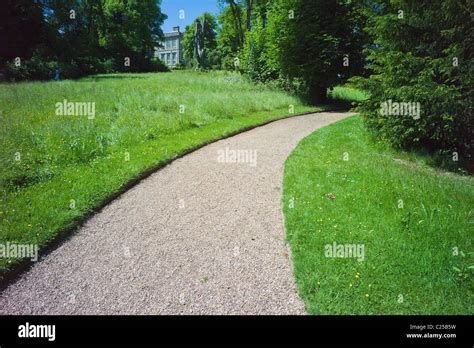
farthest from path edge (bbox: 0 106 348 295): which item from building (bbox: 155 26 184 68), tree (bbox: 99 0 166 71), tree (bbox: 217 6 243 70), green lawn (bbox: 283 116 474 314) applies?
building (bbox: 155 26 184 68)

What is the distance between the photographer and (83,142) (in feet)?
29.2

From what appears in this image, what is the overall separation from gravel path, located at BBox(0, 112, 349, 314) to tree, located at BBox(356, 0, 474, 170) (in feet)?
17.8

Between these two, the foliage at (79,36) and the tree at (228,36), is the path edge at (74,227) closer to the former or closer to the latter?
the foliage at (79,36)

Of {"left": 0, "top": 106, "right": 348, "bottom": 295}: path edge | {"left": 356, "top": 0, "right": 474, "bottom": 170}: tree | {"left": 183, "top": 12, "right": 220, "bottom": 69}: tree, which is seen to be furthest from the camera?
{"left": 183, "top": 12, "right": 220, "bottom": 69}: tree

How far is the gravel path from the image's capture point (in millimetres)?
3803

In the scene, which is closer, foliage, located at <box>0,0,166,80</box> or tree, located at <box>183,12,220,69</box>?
foliage, located at <box>0,0,166,80</box>

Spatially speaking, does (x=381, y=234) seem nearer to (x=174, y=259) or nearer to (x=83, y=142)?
(x=174, y=259)

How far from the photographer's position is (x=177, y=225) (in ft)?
18.7

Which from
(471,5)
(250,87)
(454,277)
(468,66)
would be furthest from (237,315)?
(250,87)

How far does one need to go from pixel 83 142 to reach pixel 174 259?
605 centimetres

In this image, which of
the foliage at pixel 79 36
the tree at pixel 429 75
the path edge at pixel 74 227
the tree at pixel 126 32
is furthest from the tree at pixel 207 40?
the path edge at pixel 74 227

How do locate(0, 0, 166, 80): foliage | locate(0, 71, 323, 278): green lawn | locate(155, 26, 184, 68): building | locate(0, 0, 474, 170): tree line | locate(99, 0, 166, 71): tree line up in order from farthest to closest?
locate(155, 26, 184, 68): building
locate(99, 0, 166, 71): tree
locate(0, 0, 166, 80): foliage
locate(0, 0, 474, 170): tree line
locate(0, 71, 323, 278): green lawn

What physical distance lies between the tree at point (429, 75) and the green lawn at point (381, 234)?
1507 millimetres

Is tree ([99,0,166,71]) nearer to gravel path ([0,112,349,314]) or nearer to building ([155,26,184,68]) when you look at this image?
building ([155,26,184,68])
